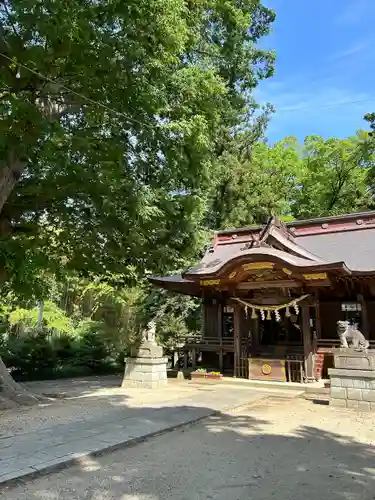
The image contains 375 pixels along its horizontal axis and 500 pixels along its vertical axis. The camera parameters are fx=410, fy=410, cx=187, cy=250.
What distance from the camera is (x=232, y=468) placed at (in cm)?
495

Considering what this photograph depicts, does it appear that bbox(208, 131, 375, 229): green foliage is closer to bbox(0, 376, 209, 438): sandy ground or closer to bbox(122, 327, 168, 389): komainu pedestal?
bbox(122, 327, 168, 389): komainu pedestal

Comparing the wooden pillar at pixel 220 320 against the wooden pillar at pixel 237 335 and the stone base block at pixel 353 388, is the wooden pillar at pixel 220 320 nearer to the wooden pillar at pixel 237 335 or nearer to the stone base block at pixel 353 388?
the wooden pillar at pixel 237 335

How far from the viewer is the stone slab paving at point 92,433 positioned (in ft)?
16.1

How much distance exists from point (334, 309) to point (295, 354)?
202 centimetres

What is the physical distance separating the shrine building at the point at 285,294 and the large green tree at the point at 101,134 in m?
3.73

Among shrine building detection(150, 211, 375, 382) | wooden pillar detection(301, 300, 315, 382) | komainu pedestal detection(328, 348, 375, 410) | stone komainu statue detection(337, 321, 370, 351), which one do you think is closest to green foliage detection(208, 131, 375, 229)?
→ shrine building detection(150, 211, 375, 382)

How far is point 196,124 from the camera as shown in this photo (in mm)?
7457

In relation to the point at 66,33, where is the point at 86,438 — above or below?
below

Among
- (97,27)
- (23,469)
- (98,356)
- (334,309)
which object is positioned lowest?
(23,469)

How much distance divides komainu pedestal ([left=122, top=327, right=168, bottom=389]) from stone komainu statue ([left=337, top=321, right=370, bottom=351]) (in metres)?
5.29

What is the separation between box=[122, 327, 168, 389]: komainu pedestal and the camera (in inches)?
474

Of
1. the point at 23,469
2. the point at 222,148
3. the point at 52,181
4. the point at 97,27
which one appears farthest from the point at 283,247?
the point at 222,148

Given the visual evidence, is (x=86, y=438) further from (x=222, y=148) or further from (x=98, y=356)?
(x=222, y=148)

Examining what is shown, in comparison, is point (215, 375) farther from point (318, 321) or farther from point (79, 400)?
point (79, 400)
